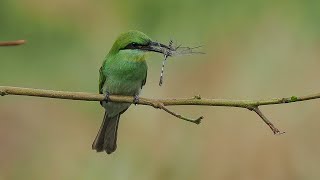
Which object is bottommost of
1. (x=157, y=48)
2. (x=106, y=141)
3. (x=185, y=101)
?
(x=106, y=141)

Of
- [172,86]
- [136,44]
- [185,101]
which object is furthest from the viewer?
[172,86]

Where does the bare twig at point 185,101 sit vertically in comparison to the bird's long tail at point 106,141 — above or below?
above

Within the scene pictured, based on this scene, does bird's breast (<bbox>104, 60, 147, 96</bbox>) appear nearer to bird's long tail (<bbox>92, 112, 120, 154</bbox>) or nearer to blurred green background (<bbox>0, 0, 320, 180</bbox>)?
bird's long tail (<bbox>92, 112, 120, 154</bbox>)

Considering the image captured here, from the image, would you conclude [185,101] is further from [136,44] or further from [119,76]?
[119,76]

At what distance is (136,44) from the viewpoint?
7.84ft

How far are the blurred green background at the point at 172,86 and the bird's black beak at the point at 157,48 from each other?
4.46ft

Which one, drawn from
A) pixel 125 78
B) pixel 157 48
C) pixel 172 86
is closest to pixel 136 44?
pixel 157 48

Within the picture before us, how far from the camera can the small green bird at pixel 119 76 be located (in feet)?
8.27

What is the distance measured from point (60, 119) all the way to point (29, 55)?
1.11 m

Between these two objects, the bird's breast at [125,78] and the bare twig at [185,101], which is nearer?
the bare twig at [185,101]

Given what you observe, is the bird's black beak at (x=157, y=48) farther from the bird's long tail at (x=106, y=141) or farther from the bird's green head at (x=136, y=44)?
the bird's long tail at (x=106, y=141)

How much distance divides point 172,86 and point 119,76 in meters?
1.59

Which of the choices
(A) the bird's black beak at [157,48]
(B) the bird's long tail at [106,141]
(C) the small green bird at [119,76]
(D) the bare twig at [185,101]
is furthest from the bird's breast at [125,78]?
(D) the bare twig at [185,101]

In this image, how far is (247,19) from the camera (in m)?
5.33
